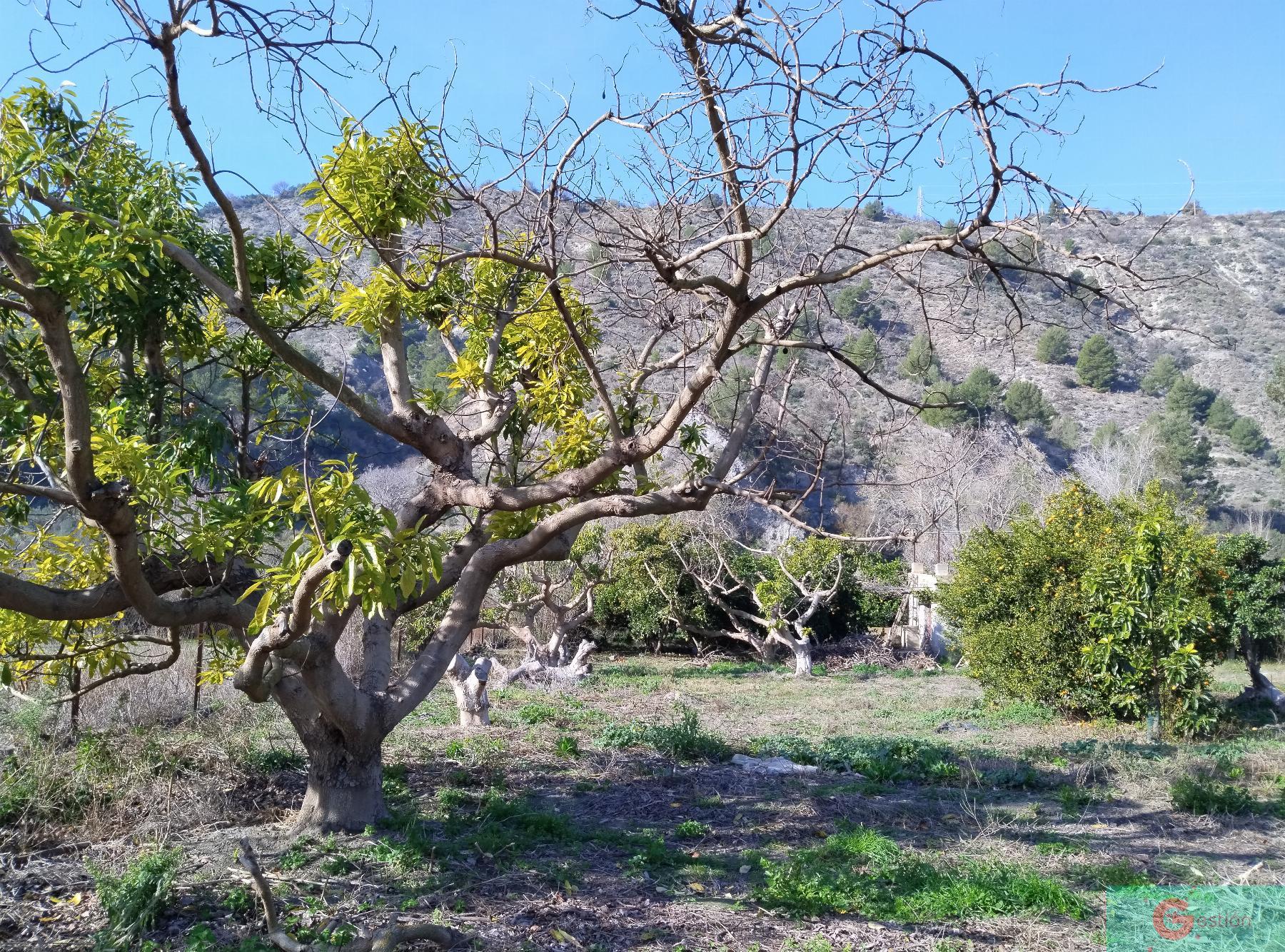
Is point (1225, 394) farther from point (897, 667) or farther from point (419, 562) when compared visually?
point (419, 562)

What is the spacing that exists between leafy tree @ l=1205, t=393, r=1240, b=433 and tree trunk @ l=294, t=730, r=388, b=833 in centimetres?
4378

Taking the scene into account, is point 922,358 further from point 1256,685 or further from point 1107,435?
point 1107,435

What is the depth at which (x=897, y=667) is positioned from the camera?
18484 mm

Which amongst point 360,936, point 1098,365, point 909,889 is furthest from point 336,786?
point 1098,365


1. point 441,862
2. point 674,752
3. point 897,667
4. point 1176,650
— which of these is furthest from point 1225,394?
point 441,862

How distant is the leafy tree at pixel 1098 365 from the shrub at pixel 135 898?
44023 millimetres

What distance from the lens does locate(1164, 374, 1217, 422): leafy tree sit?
39.5m

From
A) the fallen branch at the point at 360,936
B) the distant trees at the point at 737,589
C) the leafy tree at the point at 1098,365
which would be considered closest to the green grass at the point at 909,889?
the fallen branch at the point at 360,936

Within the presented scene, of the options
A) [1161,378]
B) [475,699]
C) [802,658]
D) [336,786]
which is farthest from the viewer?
[1161,378]

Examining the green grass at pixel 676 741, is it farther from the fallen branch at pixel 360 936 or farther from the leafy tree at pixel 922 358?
the fallen branch at pixel 360 936

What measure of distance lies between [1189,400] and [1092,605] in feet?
114

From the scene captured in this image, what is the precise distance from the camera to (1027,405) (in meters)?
37.4

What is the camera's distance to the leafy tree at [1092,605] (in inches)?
395

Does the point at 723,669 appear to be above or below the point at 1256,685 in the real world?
below
